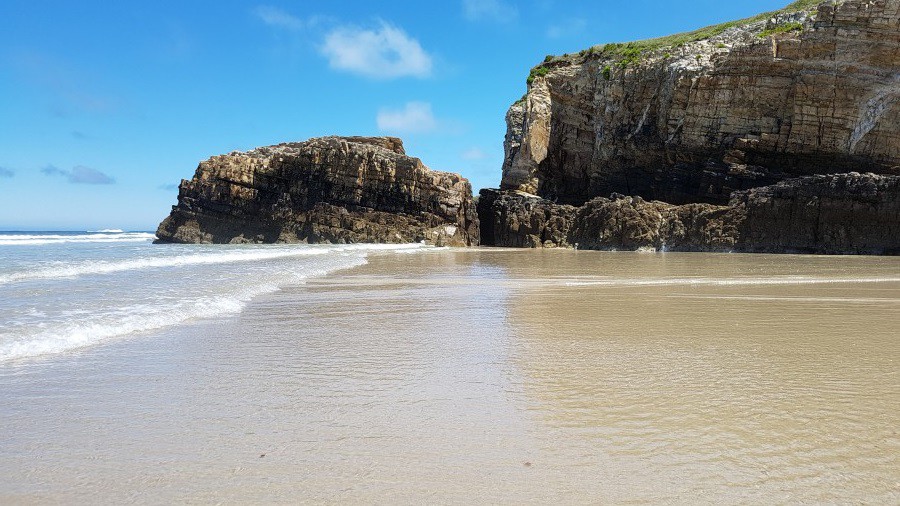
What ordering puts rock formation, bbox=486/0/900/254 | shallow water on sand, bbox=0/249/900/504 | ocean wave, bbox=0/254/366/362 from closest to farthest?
shallow water on sand, bbox=0/249/900/504 < ocean wave, bbox=0/254/366/362 < rock formation, bbox=486/0/900/254

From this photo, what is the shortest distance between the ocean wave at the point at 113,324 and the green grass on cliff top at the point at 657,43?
1335 inches

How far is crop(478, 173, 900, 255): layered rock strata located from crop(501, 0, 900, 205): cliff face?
11.1 feet

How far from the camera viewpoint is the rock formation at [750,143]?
25.2 metres

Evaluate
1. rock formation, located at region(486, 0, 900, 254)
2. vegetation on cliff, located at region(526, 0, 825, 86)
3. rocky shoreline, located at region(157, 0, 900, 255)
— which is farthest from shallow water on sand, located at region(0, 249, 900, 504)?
vegetation on cliff, located at region(526, 0, 825, 86)

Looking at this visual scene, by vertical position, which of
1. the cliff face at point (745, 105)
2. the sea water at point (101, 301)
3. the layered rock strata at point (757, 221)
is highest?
the cliff face at point (745, 105)

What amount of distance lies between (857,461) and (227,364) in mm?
3723

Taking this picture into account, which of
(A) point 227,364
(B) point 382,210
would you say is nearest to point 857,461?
(A) point 227,364

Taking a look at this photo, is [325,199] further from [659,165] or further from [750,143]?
[750,143]

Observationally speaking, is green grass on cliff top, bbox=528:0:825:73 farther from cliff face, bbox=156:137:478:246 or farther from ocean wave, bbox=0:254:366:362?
ocean wave, bbox=0:254:366:362

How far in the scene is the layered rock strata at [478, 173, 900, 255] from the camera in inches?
928

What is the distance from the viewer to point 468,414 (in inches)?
120

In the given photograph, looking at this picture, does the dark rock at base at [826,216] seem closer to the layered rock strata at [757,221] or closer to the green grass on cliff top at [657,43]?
the layered rock strata at [757,221]

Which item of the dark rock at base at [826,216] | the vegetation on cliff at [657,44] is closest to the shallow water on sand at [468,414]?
the dark rock at base at [826,216]

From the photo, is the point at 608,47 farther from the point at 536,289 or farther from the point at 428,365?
the point at 428,365
